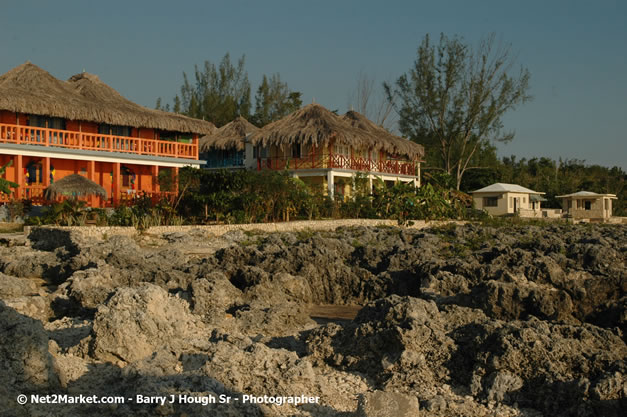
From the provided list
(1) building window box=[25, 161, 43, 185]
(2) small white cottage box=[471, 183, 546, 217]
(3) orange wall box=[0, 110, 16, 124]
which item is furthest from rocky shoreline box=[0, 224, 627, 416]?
(2) small white cottage box=[471, 183, 546, 217]

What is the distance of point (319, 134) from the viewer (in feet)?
96.3

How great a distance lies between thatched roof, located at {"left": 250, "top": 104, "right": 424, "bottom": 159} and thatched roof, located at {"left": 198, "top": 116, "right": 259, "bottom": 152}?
3.68m

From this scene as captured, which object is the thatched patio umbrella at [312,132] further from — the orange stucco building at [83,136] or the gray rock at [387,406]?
the gray rock at [387,406]

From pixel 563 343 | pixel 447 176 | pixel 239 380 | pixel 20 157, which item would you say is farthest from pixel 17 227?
pixel 447 176

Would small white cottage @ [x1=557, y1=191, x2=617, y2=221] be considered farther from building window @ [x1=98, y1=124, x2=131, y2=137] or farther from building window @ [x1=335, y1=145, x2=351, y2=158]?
building window @ [x1=98, y1=124, x2=131, y2=137]

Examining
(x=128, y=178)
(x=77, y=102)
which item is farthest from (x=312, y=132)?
(x=77, y=102)

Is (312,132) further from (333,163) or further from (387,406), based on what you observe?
(387,406)

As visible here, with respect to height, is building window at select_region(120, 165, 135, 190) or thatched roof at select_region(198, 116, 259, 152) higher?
thatched roof at select_region(198, 116, 259, 152)

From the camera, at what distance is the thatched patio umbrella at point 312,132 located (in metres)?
29.4

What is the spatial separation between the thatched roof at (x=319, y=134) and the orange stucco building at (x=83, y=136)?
3.20 meters

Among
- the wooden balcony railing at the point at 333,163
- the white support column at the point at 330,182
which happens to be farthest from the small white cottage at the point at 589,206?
the white support column at the point at 330,182

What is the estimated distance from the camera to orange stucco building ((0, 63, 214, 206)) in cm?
2380

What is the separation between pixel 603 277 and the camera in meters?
8.92

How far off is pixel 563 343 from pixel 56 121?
79.8ft
